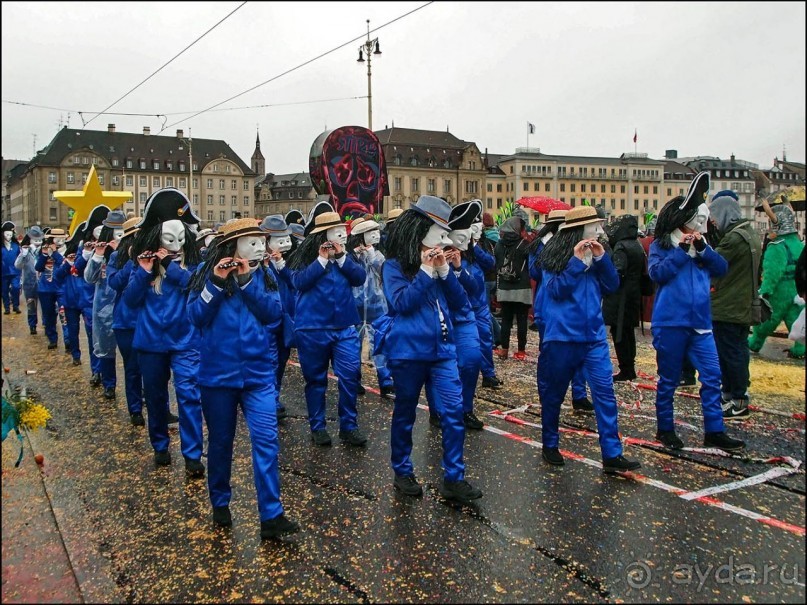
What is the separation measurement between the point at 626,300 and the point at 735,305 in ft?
6.62

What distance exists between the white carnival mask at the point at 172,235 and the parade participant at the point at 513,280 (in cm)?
532

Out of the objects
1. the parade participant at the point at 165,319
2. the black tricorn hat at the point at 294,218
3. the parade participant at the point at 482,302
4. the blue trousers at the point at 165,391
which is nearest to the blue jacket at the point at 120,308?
the parade participant at the point at 165,319

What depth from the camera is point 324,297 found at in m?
6.04

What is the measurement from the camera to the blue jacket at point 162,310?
5492mm

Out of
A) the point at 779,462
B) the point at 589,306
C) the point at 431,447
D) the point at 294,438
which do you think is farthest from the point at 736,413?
the point at 294,438

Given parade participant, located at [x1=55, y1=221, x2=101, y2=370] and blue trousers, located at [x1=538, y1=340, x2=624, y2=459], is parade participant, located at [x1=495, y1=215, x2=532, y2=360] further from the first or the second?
parade participant, located at [x1=55, y1=221, x2=101, y2=370]

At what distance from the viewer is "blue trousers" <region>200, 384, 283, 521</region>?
13.5 feet

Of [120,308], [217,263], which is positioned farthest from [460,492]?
[120,308]

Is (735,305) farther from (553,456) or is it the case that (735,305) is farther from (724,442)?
(553,456)

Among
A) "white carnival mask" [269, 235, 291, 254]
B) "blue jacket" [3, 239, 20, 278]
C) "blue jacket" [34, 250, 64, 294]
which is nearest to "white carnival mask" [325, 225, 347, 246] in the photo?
"white carnival mask" [269, 235, 291, 254]

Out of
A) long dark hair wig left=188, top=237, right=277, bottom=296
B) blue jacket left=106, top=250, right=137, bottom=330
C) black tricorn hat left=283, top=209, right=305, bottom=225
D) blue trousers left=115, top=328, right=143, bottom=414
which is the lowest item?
blue trousers left=115, top=328, right=143, bottom=414

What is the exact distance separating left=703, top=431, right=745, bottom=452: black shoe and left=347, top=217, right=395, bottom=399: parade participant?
3.10m

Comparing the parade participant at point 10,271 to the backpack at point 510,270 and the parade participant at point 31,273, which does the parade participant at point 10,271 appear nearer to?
the parade participant at point 31,273

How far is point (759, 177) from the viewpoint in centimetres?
Answer: 1030
